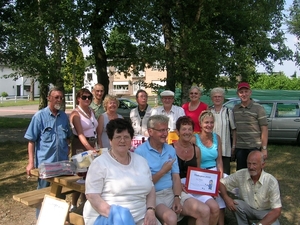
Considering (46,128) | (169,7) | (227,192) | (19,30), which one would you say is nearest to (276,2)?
(169,7)

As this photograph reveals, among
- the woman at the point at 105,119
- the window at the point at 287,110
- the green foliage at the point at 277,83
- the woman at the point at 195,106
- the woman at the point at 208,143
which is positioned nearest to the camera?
the woman at the point at 208,143

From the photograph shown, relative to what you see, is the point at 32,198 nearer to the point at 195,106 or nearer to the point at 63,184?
the point at 63,184

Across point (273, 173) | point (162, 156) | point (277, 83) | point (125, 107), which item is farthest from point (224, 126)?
point (277, 83)

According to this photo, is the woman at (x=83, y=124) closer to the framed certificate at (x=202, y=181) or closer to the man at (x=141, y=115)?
the man at (x=141, y=115)

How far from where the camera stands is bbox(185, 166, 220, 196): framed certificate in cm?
393

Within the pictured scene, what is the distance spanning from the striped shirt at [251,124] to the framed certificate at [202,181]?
108 cm

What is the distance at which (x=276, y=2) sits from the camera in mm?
10914

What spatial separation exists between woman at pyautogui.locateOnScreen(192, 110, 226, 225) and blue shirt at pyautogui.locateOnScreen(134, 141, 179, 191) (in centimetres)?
67

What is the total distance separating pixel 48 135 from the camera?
13.6 ft

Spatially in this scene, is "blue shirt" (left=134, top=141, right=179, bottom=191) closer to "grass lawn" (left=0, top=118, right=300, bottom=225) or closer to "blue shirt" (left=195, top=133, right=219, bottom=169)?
"blue shirt" (left=195, top=133, right=219, bottom=169)

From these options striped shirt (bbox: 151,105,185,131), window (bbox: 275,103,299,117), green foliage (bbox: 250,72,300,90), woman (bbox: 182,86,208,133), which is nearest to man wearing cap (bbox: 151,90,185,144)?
striped shirt (bbox: 151,105,185,131)

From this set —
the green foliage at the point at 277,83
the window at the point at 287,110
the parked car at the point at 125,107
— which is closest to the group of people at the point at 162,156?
the window at the point at 287,110

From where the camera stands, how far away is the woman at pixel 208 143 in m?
4.31

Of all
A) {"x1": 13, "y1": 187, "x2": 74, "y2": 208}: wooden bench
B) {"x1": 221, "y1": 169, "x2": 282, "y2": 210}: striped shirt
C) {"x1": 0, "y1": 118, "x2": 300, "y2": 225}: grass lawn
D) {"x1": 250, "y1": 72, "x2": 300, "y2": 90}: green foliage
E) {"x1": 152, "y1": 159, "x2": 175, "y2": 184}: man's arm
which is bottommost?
{"x1": 0, "y1": 118, "x2": 300, "y2": 225}: grass lawn
